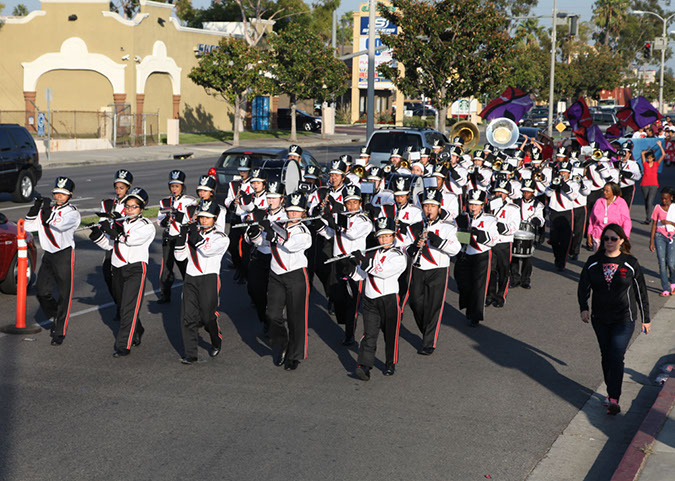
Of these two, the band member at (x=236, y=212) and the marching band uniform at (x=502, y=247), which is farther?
the band member at (x=236, y=212)

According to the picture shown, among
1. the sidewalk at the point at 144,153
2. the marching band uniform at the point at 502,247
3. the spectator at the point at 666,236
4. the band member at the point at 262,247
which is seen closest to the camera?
the band member at the point at 262,247

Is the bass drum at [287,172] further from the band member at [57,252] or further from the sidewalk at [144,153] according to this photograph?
the sidewalk at [144,153]

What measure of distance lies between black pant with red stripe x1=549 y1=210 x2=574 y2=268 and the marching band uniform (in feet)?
9.37

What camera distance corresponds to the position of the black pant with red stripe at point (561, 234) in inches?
587

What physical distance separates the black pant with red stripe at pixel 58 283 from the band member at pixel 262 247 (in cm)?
200

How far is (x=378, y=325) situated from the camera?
888 cm

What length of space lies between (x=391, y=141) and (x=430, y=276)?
40.9 feet

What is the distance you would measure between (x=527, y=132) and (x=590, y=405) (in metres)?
24.9

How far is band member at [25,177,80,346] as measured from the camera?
977 cm

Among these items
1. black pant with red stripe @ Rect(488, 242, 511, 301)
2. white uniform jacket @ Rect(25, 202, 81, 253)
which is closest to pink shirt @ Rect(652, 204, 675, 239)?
black pant with red stripe @ Rect(488, 242, 511, 301)

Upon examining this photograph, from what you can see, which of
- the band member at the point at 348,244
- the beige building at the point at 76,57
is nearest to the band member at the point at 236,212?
the band member at the point at 348,244

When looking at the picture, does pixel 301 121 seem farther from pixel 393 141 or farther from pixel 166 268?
pixel 166 268

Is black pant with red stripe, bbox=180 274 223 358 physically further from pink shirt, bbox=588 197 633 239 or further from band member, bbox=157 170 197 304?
pink shirt, bbox=588 197 633 239

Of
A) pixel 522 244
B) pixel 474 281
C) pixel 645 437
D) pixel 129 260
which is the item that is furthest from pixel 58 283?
pixel 522 244
